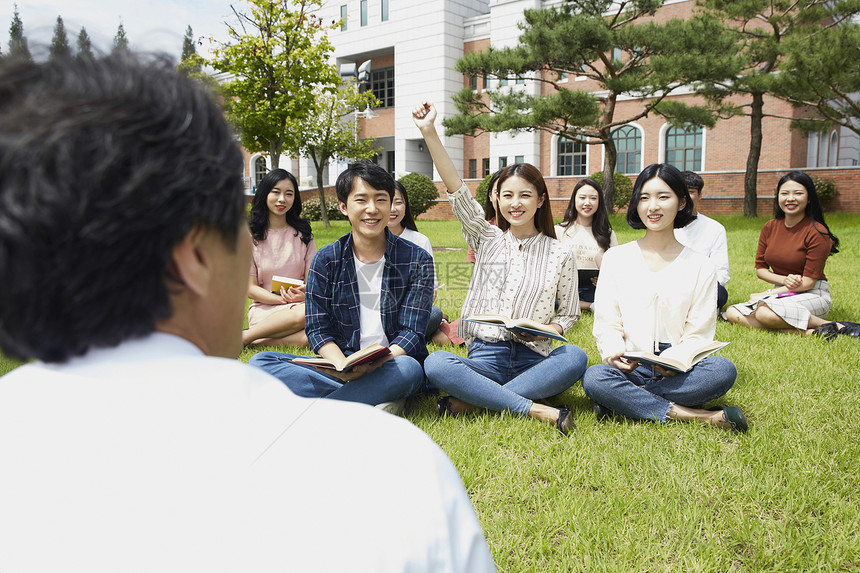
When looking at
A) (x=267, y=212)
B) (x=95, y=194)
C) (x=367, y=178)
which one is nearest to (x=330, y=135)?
(x=267, y=212)

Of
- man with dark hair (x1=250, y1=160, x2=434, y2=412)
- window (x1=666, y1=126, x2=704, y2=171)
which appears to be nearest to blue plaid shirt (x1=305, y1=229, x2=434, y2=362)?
man with dark hair (x1=250, y1=160, x2=434, y2=412)

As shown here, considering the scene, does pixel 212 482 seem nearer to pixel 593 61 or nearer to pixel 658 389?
pixel 658 389

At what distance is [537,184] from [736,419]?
1.74m

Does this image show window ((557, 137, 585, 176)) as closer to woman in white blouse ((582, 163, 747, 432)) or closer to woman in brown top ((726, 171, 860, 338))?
woman in brown top ((726, 171, 860, 338))

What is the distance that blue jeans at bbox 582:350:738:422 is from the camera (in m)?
3.47

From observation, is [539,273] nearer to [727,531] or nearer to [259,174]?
[727,531]

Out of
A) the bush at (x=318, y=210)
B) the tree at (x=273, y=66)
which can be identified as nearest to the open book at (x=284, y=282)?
the tree at (x=273, y=66)

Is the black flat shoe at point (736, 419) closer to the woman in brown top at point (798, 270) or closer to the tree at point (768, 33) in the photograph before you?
the woman in brown top at point (798, 270)

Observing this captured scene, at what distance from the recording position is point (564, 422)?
131 inches

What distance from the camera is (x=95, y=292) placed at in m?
0.67

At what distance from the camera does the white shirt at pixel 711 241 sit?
5.86 meters

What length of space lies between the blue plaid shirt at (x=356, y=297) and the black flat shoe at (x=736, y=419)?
5.75ft

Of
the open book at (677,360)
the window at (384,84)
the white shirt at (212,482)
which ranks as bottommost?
the open book at (677,360)

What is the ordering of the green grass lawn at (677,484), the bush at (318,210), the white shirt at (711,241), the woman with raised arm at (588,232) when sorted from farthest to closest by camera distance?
the bush at (318,210) → the woman with raised arm at (588,232) → the white shirt at (711,241) → the green grass lawn at (677,484)
